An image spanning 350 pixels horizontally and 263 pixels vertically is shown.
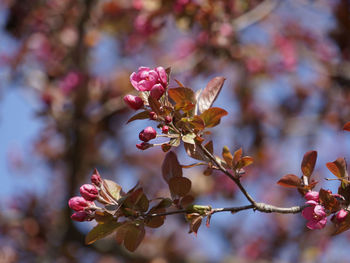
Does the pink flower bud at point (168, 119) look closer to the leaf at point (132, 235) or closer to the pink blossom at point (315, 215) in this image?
the leaf at point (132, 235)

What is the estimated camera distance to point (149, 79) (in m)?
1.03

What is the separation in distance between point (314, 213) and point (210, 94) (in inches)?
17.8

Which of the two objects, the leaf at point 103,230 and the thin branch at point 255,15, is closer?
the leaf at point 103,230

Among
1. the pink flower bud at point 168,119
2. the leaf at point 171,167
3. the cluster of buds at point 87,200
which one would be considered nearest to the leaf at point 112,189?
the cluster of buds at point 87,200

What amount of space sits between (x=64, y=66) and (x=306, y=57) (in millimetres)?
2386

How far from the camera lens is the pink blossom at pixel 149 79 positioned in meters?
1.03

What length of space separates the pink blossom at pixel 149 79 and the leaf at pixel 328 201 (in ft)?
1.71

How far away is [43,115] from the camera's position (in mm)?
3027

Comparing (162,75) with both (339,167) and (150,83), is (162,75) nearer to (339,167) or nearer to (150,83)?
(150,83)

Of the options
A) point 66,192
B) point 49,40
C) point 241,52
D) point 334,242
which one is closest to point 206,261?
point 66,192

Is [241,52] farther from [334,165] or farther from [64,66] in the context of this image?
[334,165]

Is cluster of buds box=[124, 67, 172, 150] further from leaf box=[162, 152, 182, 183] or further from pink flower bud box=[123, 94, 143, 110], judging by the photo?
leaf box=[162, 152, 182, 183]

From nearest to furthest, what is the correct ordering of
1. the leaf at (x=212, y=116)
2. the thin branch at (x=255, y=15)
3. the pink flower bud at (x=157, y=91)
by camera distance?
the pink flower bud at (x=157, y=91), the leaf at (x=212, y=116), the thin branch at (x=255, y=15)

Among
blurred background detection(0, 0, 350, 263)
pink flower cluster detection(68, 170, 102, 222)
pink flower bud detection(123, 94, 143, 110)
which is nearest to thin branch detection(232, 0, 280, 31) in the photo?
blurred background detection(0, 0, 350, 263)
